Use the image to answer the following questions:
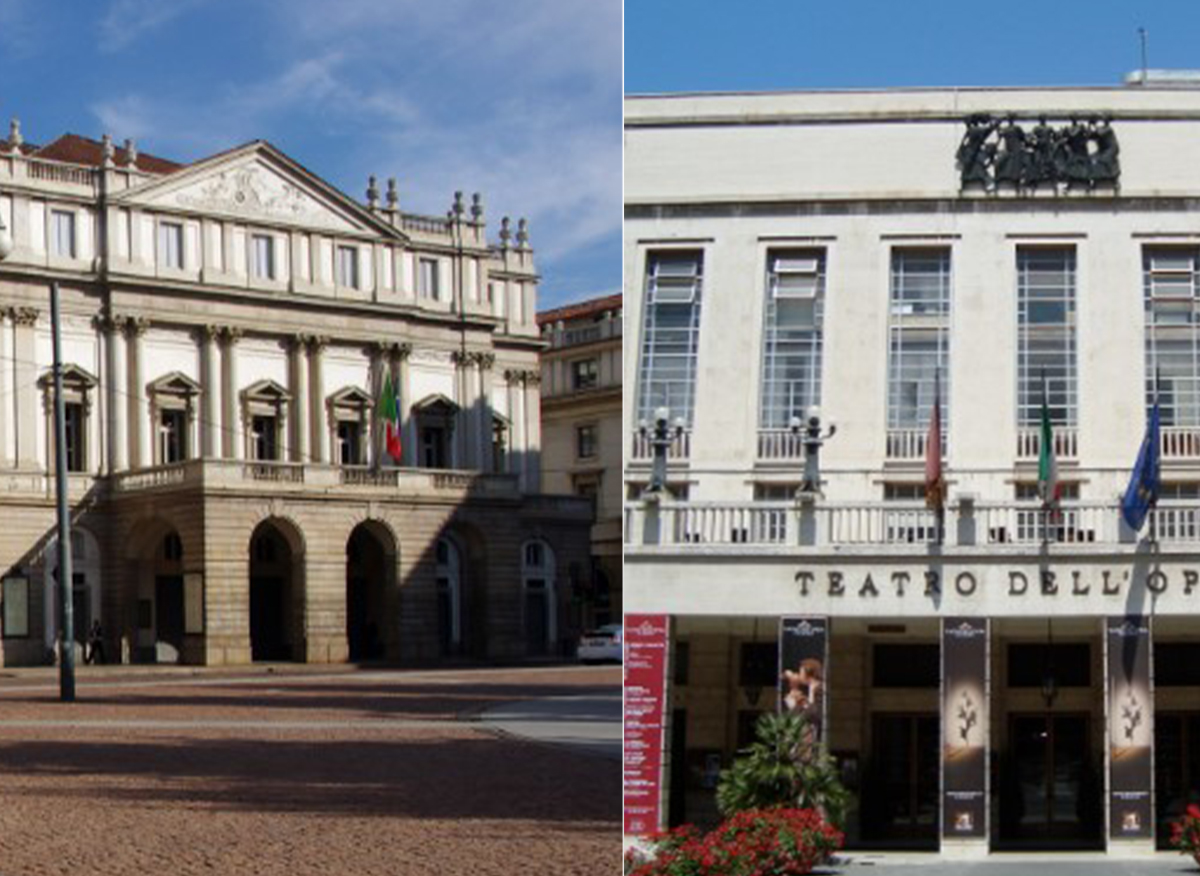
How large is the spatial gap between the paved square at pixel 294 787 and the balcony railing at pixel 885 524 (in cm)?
175

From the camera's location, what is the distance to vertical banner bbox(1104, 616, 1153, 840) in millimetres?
9805

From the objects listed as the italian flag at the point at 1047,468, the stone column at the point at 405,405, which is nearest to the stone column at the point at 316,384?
the stone column at the point at 405,405

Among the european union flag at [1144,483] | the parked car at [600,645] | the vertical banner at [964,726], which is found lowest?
the parked car at [600,645]

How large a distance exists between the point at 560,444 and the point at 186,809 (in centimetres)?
294

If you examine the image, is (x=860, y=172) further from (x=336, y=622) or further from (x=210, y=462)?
(x=210, y=462)

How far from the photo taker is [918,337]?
10016mm

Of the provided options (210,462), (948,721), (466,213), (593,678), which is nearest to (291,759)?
(466,213)

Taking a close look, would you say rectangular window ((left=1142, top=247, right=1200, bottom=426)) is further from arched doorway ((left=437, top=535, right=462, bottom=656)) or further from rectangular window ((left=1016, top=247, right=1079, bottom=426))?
arched doorway ((left=437, top=535, right=462, bottom=656))

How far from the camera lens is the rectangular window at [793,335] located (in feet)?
30.3

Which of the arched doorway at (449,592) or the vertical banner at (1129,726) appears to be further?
the arched doorway at (449,592)

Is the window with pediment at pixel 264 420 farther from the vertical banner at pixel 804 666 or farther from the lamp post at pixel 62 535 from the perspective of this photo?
A: the vertical banner at pixel 804 666

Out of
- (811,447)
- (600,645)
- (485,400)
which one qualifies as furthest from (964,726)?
(600,645)

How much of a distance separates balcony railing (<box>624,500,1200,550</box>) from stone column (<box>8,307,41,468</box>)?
1404 cm

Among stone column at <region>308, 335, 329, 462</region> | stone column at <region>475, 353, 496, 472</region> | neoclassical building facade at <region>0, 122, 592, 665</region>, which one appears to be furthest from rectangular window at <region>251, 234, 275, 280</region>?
stone column at <region>475, 353, 496, 472</region>
